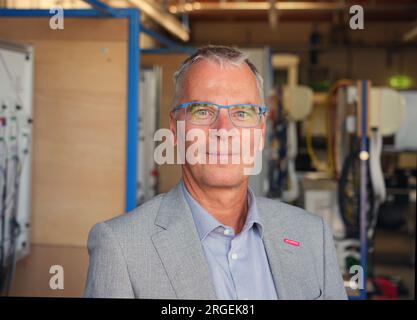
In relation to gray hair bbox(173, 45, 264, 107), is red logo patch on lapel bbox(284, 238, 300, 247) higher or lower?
lower

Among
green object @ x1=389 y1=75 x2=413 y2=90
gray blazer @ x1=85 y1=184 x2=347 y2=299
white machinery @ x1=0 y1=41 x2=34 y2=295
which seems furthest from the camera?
green object @ x1=389 y1=75 x2=413 y2=90

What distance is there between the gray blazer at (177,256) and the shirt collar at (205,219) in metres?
0.01

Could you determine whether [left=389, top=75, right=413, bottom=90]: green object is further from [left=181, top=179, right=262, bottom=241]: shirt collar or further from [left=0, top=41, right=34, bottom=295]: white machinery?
[left=181, top=179, right=262, bottom=241]: shirt collar

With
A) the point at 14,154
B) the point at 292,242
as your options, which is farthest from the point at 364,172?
the point at 292,242

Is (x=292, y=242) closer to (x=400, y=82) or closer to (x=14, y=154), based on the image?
(x=14, y=154)

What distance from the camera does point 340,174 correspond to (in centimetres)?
368

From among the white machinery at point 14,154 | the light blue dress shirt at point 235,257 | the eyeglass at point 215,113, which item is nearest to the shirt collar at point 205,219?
the light blue dress shirt at point 235,257

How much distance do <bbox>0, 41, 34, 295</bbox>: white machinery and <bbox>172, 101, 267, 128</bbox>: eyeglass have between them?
1048 mm

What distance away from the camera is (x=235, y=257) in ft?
3.38

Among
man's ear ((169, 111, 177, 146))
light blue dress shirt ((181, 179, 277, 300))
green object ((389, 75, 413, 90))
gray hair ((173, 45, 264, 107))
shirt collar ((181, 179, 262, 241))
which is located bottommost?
light blue dress shirt ((181, 179, 277, 300))

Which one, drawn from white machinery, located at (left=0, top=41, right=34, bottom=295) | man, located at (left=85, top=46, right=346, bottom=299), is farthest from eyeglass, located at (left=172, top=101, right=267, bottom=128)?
white machinery, located at (left=0, top=41, right=34, bottom=295)

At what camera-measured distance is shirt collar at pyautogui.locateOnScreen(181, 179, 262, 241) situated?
104 cm

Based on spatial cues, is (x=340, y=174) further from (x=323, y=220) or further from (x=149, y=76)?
(x=323, y=220)

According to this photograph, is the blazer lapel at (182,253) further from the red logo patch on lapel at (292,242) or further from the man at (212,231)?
the red logo patch on lapel at (292,242)
